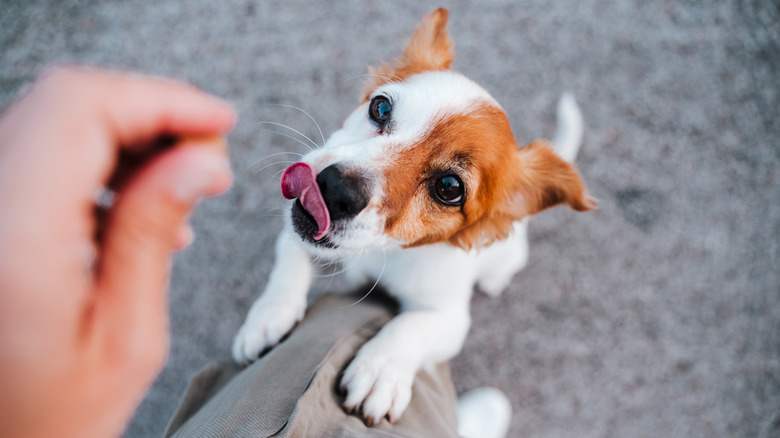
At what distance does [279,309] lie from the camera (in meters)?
1.67

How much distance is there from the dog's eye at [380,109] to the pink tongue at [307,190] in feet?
1.19

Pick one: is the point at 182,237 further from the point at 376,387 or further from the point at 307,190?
the point at 376,387

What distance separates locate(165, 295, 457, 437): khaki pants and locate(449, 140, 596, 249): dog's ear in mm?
504

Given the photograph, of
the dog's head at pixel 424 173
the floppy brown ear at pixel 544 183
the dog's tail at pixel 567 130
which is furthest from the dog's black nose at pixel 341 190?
the dog's tail at pixel 567 130

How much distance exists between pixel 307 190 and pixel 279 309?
701mm

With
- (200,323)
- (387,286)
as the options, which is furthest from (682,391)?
(200,323)

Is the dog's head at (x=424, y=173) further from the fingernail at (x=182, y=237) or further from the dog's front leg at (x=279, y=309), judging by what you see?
the dog's front leg at (x=279, y=309)

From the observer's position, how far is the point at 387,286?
6.00ft

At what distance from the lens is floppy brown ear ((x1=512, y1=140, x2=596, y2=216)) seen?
1.50 m

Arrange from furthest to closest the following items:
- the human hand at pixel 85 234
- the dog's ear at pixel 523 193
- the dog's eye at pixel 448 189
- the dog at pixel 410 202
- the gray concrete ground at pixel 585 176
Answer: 1. the gray concrete ground at pixel 585 176
2. the dog's ear at pixel 523 193
3. the dog's eye at pixel 448 189
4. the dog at pixel 410 202
5. the human hand at pixel 85 234

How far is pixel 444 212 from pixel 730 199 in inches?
86.8

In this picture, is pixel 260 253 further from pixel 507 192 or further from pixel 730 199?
pixel 730 199

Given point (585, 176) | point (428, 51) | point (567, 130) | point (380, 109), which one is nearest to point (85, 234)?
point (380, 109)

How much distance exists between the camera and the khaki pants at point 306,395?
118cm
